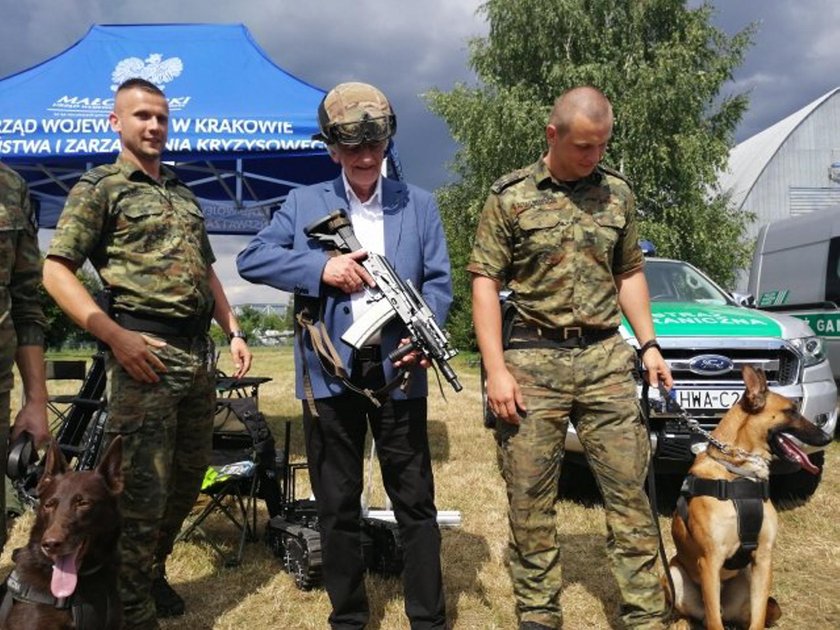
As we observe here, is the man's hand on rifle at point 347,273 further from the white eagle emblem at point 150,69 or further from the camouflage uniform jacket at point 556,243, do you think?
the white eagle emblem at point 150,69

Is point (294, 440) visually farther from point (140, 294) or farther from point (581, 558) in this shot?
point (140, 294)

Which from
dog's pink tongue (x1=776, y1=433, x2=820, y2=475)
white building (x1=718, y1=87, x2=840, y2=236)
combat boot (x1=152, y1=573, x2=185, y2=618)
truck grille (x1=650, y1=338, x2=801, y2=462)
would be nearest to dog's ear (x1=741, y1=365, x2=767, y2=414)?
dog's pink tongue (x1=776, y1=433, x2=820, y2=475)

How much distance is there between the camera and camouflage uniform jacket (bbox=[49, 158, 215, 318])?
2693 mm

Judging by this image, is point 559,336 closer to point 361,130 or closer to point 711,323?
point 361,130

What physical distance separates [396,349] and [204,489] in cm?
207

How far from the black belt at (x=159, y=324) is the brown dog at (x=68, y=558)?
549mm

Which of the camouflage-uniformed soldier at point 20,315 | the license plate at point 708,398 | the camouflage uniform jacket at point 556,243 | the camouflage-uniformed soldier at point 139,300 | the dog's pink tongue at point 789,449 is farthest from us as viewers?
the license plate at point 708,398

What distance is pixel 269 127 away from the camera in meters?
6.07

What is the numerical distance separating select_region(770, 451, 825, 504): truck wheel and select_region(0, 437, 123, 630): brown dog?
183 inches

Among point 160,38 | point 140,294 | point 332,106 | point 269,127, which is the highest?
point 160,38


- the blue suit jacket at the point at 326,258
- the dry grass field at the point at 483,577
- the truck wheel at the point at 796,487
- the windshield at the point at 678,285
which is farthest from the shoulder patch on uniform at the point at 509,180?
the truck wheel at the point at 796,487

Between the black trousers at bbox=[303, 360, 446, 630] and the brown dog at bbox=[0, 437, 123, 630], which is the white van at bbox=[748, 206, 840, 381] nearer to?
the black trousers at bbox=[303, 360, 446, 630]

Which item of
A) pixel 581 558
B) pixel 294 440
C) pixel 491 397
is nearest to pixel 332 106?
pixel 491 397

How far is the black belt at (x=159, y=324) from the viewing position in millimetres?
2787
